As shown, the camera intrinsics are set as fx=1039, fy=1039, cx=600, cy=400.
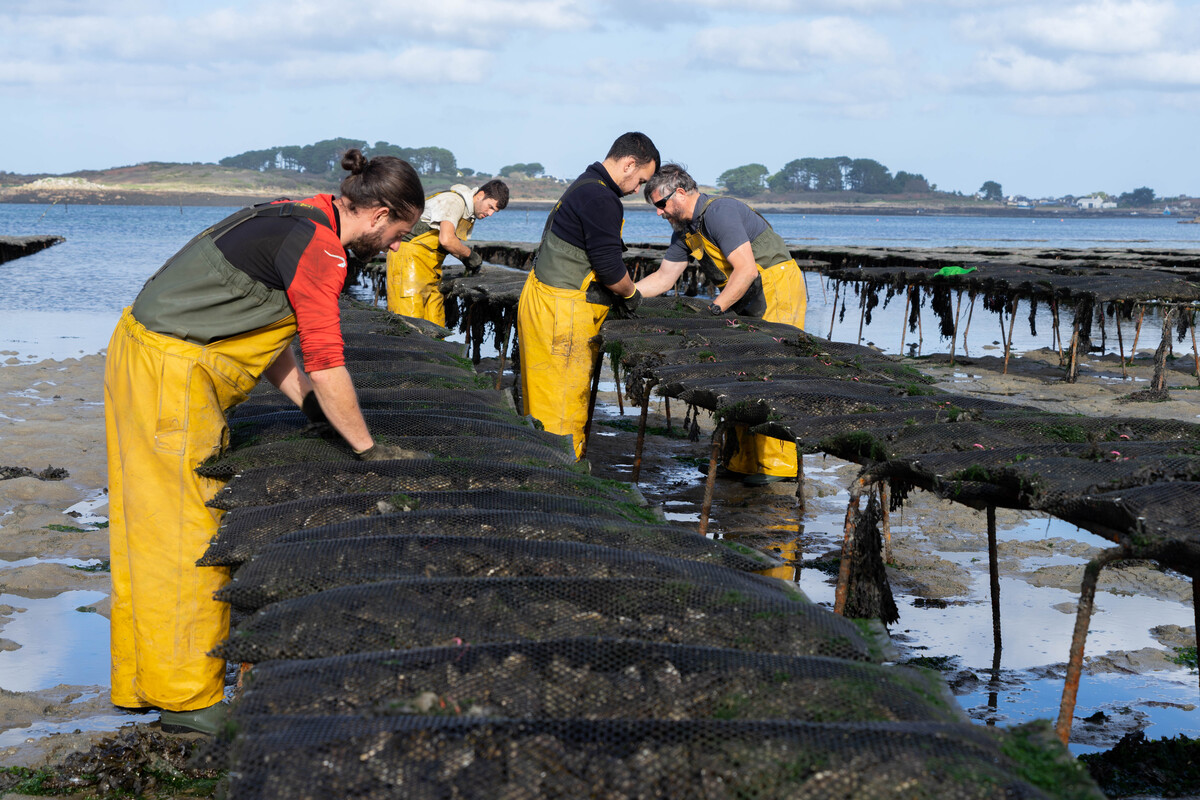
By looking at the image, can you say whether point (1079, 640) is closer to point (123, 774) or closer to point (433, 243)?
point (123, 774)

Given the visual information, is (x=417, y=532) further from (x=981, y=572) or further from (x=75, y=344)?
(x=75, y=344)

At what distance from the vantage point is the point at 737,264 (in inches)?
Result: 293

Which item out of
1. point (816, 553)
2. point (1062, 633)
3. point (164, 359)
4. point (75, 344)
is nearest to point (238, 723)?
point (164, 359)

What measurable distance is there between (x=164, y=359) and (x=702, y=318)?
4794 mm

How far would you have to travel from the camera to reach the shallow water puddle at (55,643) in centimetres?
463

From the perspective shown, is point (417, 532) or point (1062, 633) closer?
point (417, 532)

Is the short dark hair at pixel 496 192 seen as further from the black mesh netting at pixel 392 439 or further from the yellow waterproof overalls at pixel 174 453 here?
the yellow waterproof overalls at pixel 174 453

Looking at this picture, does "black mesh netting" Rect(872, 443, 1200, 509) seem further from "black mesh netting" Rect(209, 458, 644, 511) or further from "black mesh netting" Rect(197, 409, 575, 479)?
"black mesh netting" Rect(197, 409, 575, 479)

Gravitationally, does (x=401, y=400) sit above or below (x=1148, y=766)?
above

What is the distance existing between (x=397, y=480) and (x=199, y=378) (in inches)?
30.6

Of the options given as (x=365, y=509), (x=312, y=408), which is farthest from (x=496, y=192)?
(x=365, y=509)

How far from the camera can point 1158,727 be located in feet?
14.0

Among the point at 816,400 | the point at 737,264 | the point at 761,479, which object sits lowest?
the point at 761,479

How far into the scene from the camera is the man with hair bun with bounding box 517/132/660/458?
6.30m
